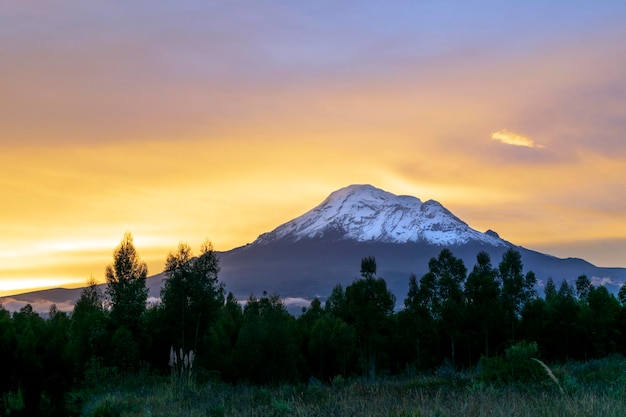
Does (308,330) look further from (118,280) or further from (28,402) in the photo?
(28,402)

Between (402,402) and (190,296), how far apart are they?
5377cm

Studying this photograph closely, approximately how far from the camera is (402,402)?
15.8 meters

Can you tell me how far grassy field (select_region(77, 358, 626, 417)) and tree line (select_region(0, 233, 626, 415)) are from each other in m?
40.8

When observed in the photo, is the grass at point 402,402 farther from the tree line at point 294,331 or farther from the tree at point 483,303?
the tree at point 483,303

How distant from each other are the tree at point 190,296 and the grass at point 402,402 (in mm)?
40460

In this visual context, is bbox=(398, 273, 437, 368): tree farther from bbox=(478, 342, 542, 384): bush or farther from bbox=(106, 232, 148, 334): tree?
bbox=(478, 342, 542, 384): bush

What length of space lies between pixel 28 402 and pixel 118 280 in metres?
20.9

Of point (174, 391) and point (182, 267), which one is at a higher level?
point (182, 267)

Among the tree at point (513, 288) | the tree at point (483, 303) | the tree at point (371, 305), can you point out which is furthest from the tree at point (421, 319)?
the tree at point (513, 288)

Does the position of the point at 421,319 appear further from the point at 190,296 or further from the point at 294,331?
the point at 190,296

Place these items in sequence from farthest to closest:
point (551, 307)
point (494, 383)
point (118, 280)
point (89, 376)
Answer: point (551, 307)
point (118, 280)
point (89, 376)
point (494, 383)

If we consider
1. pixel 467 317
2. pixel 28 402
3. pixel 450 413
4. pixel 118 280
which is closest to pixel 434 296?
pixel 467 317

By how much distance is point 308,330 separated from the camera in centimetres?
8788

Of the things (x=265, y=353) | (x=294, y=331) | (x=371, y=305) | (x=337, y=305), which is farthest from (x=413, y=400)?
(x=337, y=305)
